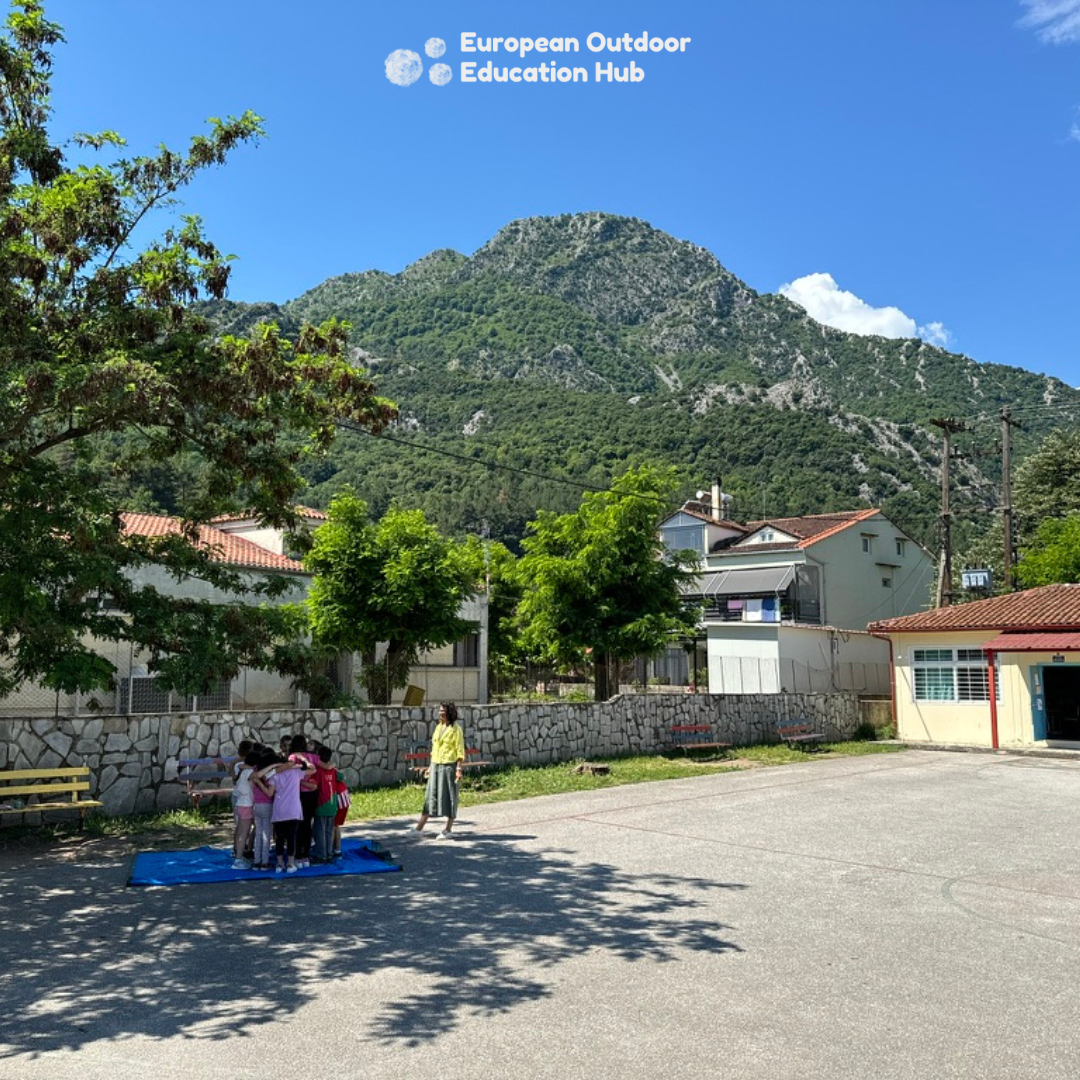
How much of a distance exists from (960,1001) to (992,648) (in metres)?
21.9

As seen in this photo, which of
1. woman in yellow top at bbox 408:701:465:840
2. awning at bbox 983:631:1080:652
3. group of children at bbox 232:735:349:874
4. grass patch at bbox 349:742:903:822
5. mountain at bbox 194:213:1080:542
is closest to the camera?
group of children at bbox 232:735:349:874

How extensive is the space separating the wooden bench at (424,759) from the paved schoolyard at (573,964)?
211 inches

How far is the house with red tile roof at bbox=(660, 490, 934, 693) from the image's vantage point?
32.7 metres

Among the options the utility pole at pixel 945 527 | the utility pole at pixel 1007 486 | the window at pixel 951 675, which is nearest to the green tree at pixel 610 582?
the window at pixel 951 675

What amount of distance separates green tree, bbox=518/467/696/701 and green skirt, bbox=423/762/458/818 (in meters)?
14.2

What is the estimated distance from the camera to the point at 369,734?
57.9 ft

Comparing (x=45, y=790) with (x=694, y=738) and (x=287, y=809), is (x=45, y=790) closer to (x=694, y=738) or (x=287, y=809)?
(x=287, y=809)

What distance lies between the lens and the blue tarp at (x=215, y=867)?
32.6ft

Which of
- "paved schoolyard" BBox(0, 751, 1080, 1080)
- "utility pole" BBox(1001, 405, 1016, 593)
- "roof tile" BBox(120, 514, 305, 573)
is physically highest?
"utility pole" BBox(1001, 405, 1016, 593)

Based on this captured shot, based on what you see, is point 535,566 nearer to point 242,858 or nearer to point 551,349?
point 242,858

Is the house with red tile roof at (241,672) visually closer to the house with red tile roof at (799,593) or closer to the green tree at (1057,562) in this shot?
the house with red tile roof at (799,593)

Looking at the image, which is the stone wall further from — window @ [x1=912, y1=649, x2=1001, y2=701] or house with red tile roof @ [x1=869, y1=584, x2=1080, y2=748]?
window @ [x1=912, y1=649, x2=1001, y2=701]

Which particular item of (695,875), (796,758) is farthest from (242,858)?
(796,758)

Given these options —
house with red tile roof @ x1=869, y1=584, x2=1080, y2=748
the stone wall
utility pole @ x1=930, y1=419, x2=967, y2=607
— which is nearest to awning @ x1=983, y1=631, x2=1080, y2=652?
house with red tile roof @ x1=869, y1=584, x2=1080, y2=748
